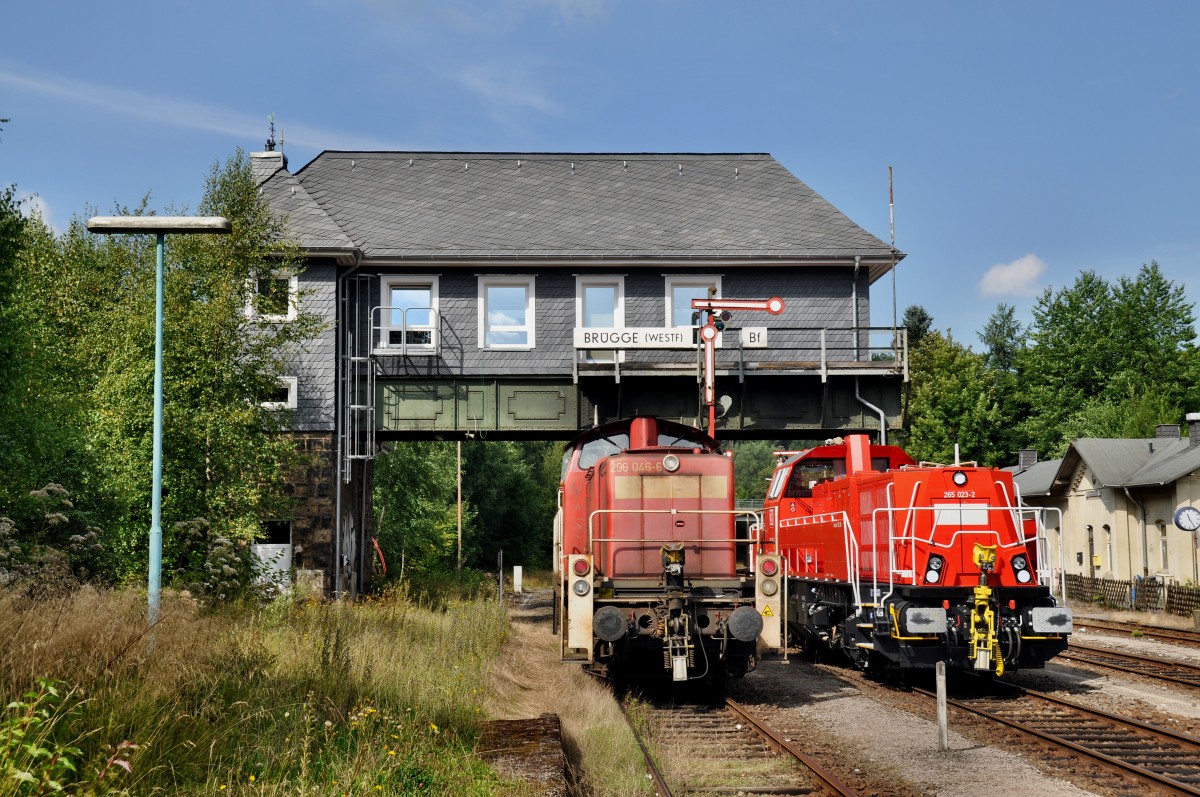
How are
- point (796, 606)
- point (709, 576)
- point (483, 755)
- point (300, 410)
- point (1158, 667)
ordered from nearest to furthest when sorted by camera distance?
point (483, 755), point (709, 576), point (1158, 667), point (796, 606), point (300, 410)

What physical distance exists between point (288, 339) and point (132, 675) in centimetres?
1358

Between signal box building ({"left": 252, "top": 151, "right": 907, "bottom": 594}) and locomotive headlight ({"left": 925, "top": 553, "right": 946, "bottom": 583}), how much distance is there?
27.2 feet

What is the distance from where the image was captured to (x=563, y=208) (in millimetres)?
25922

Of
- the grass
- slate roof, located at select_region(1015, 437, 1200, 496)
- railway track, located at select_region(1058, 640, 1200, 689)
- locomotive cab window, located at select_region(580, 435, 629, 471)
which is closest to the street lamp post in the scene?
the grass

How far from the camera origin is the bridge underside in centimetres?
2253

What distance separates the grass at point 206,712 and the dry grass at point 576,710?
3.27 ft

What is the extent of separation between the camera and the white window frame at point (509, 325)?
23625 mm

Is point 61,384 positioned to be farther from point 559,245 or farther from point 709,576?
point 709,576

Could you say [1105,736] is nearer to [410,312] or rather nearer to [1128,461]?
[410,312]

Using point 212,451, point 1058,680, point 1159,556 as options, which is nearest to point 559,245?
point 212,451

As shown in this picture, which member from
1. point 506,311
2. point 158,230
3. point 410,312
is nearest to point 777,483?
point 506,311

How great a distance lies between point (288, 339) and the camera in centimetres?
2059

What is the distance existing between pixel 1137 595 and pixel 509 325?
22.6 meters

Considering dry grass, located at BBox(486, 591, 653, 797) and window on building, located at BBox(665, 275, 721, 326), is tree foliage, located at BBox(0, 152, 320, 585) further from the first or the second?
window on building, located at BBox(665, 275, 721, 326)
